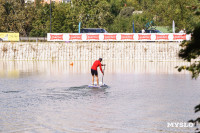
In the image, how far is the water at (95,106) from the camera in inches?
561

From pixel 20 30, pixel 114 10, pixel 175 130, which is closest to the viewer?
pixel 175 130

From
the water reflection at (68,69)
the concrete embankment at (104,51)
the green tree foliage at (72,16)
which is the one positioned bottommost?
the water reflection at (68,69)

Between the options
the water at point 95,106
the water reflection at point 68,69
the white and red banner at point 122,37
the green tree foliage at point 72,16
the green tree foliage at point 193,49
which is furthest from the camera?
the green tree foliage at point 72,16

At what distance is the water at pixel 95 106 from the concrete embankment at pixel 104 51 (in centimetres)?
2321

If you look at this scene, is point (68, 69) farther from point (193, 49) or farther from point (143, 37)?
point (193, 49)

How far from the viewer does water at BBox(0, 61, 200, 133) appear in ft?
46.8

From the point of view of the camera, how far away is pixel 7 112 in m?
16.9

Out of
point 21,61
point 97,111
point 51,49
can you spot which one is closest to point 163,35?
point 51,49

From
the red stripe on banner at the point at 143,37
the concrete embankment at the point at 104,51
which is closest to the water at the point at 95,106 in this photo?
the concrete embankment at the point at 104,51

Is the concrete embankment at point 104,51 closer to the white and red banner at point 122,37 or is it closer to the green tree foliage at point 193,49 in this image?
the white and red banner at point 122,37

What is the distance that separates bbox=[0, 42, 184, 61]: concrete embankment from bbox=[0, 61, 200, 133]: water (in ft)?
76.2

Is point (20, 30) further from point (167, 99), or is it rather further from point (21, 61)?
point (167, 99)

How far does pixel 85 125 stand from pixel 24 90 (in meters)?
10.5

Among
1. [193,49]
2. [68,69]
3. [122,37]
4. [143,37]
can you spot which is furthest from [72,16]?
[193,49]
